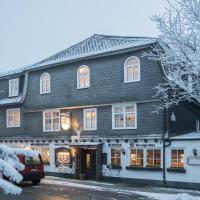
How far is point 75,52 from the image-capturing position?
30.3 m

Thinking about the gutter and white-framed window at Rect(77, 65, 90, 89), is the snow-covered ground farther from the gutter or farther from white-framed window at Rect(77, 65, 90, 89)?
the gutter

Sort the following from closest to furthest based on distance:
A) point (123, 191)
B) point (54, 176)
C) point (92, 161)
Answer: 1. point (123, 191)
2. point (92, 161)
3. point (54, 176)

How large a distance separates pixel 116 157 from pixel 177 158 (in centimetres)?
447

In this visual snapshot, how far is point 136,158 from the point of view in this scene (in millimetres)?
25359

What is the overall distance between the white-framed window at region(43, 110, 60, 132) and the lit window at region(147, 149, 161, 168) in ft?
26.6

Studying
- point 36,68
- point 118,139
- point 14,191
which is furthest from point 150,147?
point 14,191

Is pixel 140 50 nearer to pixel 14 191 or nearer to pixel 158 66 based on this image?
pixel 158 66

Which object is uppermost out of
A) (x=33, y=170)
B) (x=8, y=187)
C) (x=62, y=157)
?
(x=8, y=187)

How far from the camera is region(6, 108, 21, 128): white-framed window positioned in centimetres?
3400

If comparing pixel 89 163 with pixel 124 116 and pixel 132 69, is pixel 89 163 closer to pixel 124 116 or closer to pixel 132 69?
pixel 124 116

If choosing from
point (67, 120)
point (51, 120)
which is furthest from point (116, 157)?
point (51, 120)

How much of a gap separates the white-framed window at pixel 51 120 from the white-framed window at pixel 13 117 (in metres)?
3.46

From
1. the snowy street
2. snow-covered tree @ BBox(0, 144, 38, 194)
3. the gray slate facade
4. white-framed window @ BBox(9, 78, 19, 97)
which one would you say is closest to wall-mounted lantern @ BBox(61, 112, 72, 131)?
the gray slate facade

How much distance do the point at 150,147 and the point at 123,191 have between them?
4238 millimetres
